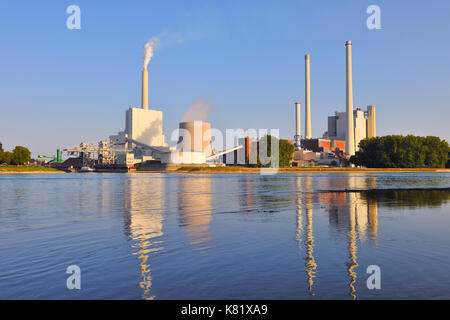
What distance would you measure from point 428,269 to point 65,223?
583 inches

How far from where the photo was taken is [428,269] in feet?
32.1

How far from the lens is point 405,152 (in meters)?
155

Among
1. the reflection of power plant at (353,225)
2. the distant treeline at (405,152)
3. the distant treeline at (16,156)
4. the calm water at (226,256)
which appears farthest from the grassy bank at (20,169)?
the reflection of power plant at (353,225)

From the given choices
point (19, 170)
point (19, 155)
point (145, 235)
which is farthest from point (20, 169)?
point (145, 235)

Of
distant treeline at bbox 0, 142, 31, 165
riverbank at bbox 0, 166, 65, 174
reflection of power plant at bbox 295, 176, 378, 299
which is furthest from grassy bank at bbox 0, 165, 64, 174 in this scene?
reflection of power plant at bbox 295, 176, 378, 299

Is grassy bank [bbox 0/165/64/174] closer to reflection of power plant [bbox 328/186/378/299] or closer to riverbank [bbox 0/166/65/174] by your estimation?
riverbank [bbox 0/166/65/174]

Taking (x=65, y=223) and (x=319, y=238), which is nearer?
(x=319, y=238)

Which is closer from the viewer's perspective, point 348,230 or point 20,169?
point 348,230

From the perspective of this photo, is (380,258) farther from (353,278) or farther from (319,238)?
(319,238)

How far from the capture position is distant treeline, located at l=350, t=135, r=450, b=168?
511 ft

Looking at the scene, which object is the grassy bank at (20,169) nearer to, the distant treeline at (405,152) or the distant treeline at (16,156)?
the distant treeline at (16,156)

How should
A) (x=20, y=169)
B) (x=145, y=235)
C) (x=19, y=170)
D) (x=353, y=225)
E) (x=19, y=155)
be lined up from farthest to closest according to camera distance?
1. (x=19, y=155)
2. (x=20, y=169)
3. (x=19, y=170)
4. (x=353, y=225)
5. (x=145, y=235)

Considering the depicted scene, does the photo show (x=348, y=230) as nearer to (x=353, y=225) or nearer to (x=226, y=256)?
(x=353, y=225)
